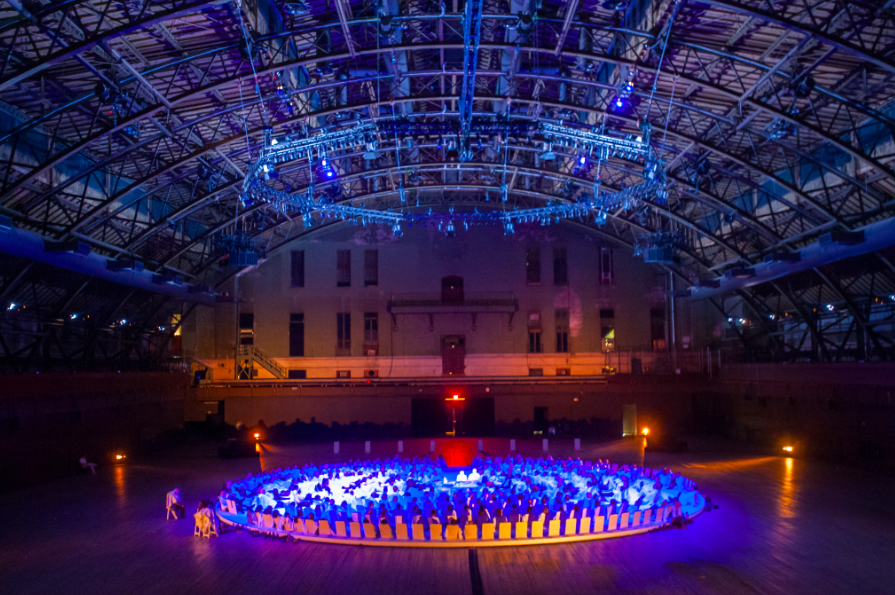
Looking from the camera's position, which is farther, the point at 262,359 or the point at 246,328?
the point at 246,328

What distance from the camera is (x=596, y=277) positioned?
3809 cm

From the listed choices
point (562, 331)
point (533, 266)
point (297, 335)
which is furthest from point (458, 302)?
point (297, 335)

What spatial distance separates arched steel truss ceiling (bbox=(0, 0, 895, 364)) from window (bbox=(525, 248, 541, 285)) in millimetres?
8352

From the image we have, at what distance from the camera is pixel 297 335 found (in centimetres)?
3756

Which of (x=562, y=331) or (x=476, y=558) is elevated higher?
(x=562, y=331)

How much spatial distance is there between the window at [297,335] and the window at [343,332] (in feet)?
6.63

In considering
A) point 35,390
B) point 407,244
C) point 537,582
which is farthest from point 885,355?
point 35,390

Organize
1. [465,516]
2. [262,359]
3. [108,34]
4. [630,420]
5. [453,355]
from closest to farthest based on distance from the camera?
[465,516], [108,34], [630,420], [262,359], [453,355]

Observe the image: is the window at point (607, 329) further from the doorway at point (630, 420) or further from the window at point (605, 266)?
the doorway at point (630, 420)

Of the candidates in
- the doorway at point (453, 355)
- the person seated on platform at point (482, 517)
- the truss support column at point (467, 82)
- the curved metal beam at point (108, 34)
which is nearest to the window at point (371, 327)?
the doorway at point (453, 355)

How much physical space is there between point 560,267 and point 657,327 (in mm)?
6665

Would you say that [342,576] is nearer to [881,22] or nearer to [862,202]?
[881,22]

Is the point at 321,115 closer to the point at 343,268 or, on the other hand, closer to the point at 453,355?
A: the point at 343,268

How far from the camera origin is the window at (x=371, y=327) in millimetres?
37438
